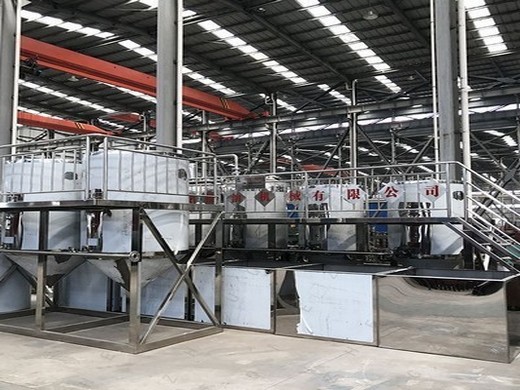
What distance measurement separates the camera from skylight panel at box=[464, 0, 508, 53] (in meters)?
14.0

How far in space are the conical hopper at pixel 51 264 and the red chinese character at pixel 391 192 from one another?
20.2ft

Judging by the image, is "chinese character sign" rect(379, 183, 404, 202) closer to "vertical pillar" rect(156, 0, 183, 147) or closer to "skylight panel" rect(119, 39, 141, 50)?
"vertical pillar" rect(156, 0, 183, 147)

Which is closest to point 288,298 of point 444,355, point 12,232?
point 444,355

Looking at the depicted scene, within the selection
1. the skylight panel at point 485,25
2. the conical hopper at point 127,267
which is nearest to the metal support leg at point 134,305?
the conical hopper at point 127,267

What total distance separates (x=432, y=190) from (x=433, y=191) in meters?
A: 0.03

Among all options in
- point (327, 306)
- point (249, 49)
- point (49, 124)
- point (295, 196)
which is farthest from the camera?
point (49, 124)

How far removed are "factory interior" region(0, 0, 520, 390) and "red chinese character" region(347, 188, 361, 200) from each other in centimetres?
3

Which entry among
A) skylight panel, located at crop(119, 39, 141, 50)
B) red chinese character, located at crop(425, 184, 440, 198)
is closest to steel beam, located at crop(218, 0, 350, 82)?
skylight panel, located at crop(119, 39, 141, 50)

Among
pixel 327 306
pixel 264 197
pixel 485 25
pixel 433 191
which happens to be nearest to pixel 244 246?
pixel 264 197

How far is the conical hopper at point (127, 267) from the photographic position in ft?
25.1

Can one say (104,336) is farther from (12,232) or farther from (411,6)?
(411,6)

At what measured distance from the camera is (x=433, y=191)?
948 centimetres

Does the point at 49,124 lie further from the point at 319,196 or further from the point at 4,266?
the point at 319,196

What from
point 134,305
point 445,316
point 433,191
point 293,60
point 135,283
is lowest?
point 445,316
